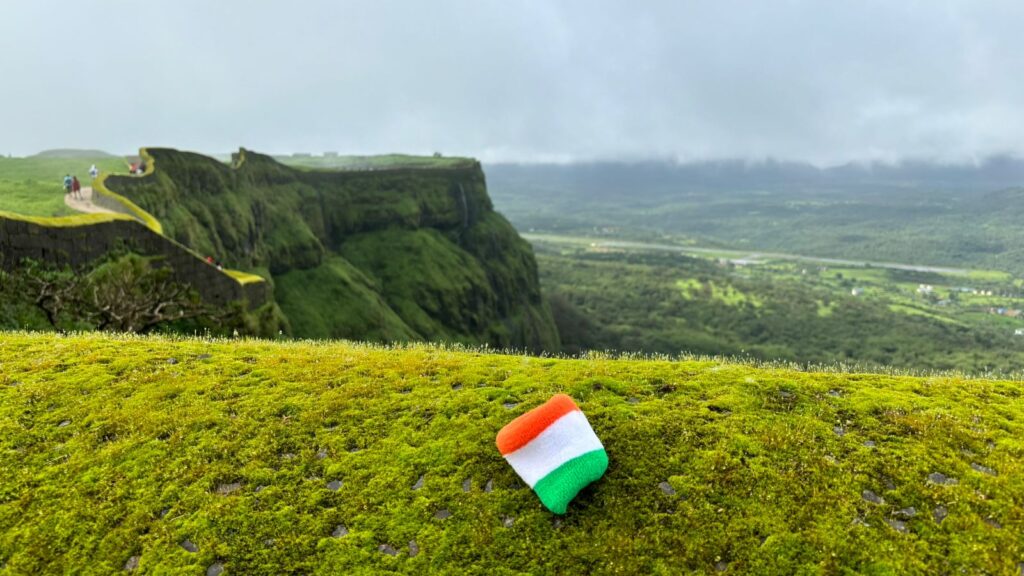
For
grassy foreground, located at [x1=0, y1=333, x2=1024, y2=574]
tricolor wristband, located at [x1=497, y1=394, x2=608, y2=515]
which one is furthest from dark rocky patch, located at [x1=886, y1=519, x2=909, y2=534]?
tricolor wristband, located at [x1=497, y1=394, x2=608, y2=515]

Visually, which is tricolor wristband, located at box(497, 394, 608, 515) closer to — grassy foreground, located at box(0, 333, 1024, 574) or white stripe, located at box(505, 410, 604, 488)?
A: white stripe, located at box(505, 410, 604, 488)

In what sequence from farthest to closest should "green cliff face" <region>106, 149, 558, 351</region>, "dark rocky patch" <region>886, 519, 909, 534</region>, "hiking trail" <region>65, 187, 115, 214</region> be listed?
"green cliff face" <region>106, 149, 558, 351</region> → "hiking trail" <region>65, 187, 115, 214</region> → "dark rocky patch" <region>886, 519, 909, 534</region>

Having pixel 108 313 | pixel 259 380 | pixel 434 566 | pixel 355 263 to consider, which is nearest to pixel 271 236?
pixel 355 263

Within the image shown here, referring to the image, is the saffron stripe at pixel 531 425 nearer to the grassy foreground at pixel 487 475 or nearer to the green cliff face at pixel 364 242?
the grassy foreground at pixel 487 475

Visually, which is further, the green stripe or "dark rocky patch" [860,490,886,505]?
the green stripe

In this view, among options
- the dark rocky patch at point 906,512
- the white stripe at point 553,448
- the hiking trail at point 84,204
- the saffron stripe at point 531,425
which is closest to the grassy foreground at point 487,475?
the dark rocky patch at point 906,512

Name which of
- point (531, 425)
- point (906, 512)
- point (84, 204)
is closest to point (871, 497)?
point (906, 512)

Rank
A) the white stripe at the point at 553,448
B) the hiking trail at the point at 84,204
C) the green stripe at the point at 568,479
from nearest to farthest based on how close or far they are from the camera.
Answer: the green stripe at the point at 568,479, the white stripe at the point at 553,448, the hiking trail at the point at 84,204
